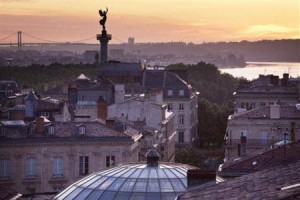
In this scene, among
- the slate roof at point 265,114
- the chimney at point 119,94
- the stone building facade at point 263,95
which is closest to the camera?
the slate roof at point 265,114

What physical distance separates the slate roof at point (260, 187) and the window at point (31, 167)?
3736 cm

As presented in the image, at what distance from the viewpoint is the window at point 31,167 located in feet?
197

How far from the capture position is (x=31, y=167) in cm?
6034

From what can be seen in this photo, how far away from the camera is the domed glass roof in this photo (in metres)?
31.0

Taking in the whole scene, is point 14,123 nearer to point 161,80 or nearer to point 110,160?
point 110,160

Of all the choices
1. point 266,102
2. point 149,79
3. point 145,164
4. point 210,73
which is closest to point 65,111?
point 266,102

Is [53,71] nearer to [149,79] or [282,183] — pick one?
[149,79]

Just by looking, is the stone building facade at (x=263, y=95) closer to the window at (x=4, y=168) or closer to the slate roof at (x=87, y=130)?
the slate roof at (x=87, y=130)

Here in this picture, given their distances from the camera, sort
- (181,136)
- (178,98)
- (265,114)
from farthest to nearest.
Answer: (178,98)
(181,136)
(265,114)

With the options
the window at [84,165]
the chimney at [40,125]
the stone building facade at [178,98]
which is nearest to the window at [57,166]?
the window at [84,165]

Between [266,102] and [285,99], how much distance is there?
2.41 m

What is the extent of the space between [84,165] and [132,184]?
29623 millimetres

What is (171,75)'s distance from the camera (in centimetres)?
12312

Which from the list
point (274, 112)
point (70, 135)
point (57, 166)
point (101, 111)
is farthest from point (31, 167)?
point (274, 112)
